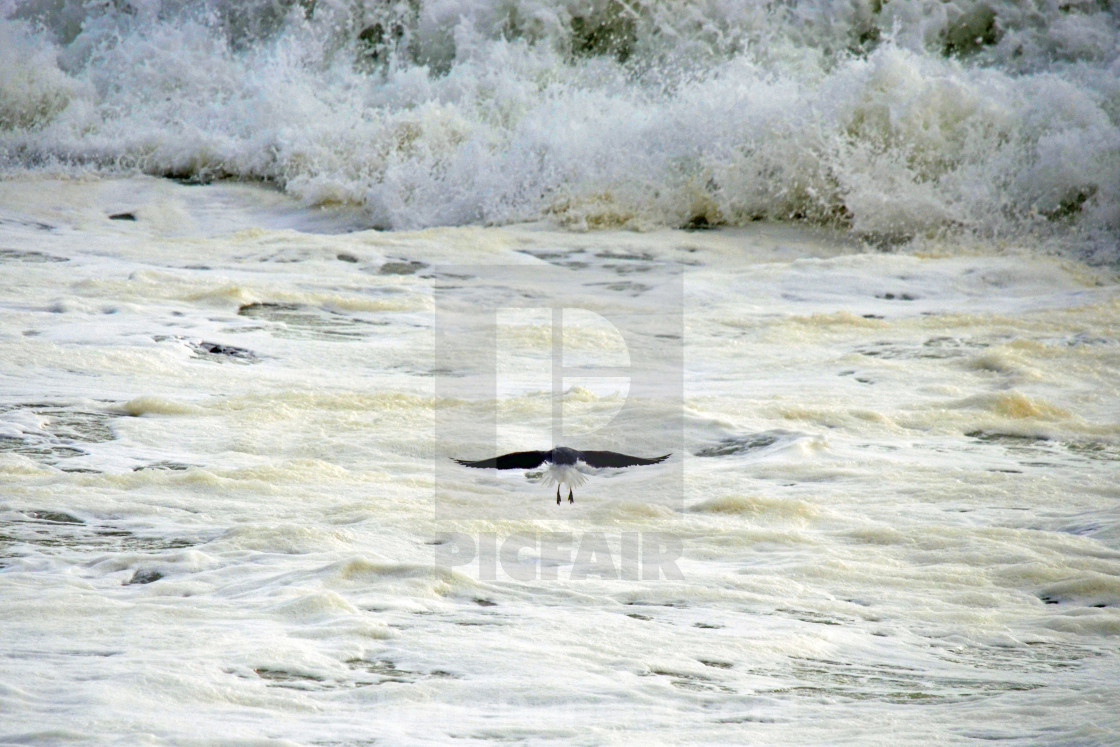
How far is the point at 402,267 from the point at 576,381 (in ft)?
6.28

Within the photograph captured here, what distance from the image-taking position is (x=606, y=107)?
8016 mm

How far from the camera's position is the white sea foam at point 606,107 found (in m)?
6.82

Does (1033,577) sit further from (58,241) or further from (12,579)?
(58,241)

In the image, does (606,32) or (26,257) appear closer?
(26,257)

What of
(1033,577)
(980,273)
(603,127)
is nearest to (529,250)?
(603,127)

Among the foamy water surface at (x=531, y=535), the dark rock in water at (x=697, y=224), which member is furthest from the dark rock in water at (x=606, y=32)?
the foamy water surface at (x=531, y=535)

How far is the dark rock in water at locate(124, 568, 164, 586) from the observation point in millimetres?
2117

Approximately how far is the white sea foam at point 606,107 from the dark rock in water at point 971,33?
17mm

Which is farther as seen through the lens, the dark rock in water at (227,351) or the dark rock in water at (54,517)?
the dark rock in water at (227,351)
